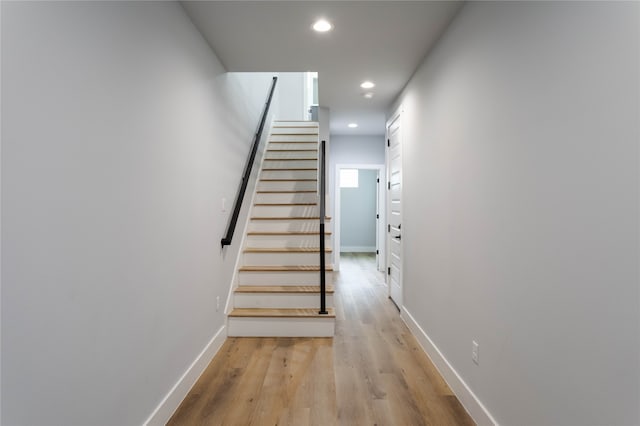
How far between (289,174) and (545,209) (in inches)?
145

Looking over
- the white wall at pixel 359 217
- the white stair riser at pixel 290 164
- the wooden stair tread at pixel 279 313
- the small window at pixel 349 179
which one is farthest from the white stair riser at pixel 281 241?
the small window at pixel 349 179

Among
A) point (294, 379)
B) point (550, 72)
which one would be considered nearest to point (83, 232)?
point (294, 379)

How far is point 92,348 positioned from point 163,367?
0.65m

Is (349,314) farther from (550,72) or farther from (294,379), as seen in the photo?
(550,72)

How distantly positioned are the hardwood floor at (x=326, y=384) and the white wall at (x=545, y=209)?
30 centimetres

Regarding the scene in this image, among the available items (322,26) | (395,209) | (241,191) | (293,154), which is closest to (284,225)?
(241,191)

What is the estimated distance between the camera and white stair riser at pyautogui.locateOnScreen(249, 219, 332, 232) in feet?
12.9

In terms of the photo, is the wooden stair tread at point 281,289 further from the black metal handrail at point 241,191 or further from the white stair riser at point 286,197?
the white stair riser at point 286,197

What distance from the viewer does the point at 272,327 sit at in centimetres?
296

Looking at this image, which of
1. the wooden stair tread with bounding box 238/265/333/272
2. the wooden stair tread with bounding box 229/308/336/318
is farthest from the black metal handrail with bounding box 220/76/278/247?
the wooden stair tread with bounding box 229/308/336/318

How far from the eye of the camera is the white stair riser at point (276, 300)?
10.2ft

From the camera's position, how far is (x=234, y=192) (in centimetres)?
326

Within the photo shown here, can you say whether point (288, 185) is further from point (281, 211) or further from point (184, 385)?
point (184, 385)

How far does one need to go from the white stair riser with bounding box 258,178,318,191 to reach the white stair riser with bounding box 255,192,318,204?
14 cm
